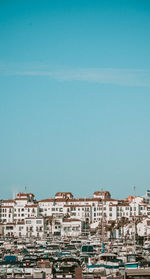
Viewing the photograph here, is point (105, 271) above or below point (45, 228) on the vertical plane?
below

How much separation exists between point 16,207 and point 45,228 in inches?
473

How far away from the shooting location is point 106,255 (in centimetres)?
4800

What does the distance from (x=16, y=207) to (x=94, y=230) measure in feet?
77.2

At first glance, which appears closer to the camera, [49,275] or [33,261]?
[49,275]


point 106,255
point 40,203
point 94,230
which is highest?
Answer: point 40,203

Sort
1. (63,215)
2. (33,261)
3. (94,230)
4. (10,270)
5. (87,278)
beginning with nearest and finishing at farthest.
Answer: (87,278)
(10,270)
(33,261)
(94,230)
(63,215)

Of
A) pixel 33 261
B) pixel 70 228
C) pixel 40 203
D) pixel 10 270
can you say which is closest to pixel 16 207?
pixel 40 203

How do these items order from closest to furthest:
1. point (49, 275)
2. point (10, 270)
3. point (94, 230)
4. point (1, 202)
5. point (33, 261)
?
point (49, 275), point (10, 270), point (33, 261), point (94, 230), point (1, 202)

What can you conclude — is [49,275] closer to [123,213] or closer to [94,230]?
[94,230]

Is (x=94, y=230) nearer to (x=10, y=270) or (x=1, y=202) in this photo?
(x=1, y=202)

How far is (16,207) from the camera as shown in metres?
136

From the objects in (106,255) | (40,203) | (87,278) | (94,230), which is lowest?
(87,278)

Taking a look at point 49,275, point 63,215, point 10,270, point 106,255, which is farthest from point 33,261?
point 63,215

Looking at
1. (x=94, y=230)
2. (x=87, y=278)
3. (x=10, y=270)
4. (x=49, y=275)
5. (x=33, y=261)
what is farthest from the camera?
(x=94, y=230)
